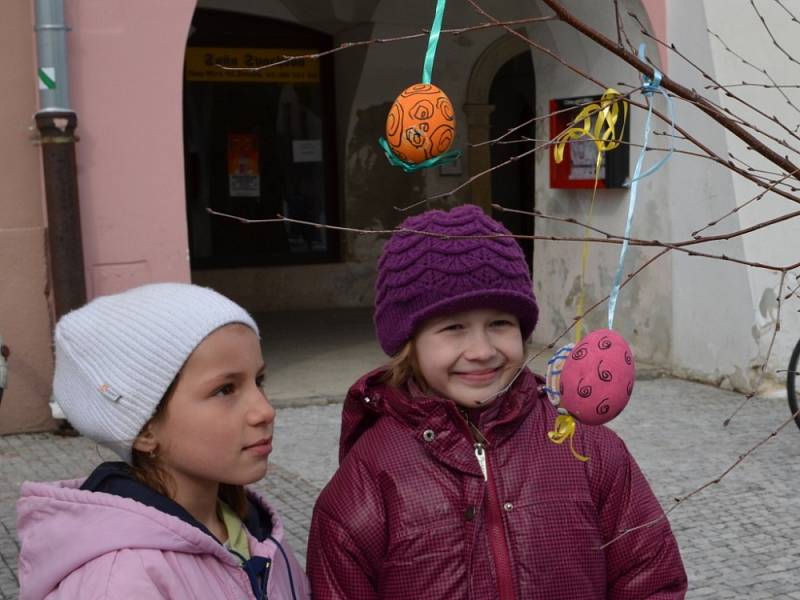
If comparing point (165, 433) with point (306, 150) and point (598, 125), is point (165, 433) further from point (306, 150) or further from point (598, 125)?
point (306, 150)

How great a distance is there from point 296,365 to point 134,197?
241 centimetres

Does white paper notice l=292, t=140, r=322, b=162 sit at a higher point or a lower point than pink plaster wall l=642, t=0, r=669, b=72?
lower

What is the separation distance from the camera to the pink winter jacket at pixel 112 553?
1.69m

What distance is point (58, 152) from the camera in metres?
6.53

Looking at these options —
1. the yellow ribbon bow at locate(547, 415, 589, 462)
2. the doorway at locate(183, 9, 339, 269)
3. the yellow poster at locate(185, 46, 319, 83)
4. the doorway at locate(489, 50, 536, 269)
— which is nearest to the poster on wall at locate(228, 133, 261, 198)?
the doorway at locate(183, 9, 339, 269)

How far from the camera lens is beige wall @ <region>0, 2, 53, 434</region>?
6.62 metres

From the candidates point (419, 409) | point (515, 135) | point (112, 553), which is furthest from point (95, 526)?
point (515, 135)

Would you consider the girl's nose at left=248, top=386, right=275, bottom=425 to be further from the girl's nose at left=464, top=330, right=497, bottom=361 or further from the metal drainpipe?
the metal drainpipe

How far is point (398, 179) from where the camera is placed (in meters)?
12.7

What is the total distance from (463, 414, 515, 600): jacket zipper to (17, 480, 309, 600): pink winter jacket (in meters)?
0.46

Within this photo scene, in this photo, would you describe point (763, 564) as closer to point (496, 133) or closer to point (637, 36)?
point (637, 36)

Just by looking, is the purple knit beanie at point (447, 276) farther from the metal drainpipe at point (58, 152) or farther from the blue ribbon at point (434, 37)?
the metal drainpipe at point (58, 152)

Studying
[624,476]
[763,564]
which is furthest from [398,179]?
[624,476]

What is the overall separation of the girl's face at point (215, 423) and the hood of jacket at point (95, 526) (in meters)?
0.08
